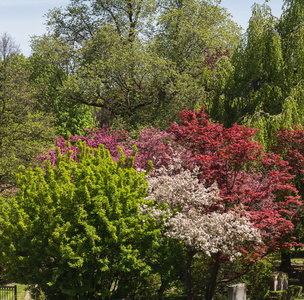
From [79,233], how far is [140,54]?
17.7 m

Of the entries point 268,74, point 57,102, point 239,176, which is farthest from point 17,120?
point 239,176

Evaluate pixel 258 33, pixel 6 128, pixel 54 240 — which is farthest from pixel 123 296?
pixel 6 128

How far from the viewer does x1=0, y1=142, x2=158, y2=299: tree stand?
33.1ft

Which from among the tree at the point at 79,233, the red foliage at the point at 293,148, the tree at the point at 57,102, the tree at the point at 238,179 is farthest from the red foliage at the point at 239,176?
the tree at the point at 57,102

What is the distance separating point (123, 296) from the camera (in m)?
11.6

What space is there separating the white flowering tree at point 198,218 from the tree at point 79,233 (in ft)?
1.94

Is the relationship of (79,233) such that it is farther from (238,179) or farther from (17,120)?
(17,120)

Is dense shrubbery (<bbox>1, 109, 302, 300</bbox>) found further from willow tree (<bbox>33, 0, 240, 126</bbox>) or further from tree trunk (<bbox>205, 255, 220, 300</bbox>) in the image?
willow tree (<bbox>33, 0, 240, 126</bbox>)

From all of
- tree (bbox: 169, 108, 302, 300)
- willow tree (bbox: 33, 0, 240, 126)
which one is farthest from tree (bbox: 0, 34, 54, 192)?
tree (bbox: 169, 108, 302, 300)

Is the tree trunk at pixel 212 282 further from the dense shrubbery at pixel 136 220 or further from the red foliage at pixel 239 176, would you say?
the red foliage at pixel 239 176

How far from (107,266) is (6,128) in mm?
15337

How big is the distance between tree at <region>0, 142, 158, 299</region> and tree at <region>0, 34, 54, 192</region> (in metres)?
12.0

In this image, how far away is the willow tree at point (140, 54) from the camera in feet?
85.4

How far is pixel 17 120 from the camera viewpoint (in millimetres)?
24281
